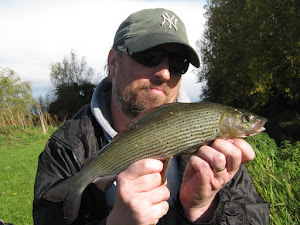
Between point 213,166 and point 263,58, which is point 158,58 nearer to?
point 213,166

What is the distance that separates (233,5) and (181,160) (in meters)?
28.3

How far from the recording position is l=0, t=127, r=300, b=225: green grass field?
4027 mm

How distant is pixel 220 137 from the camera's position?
204cm

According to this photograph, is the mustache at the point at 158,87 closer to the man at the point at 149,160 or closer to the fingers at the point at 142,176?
the man at the point at 149,160

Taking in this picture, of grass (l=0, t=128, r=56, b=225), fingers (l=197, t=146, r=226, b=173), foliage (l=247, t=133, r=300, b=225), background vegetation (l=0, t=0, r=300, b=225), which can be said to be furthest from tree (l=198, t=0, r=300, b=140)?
fingers (l=197, t=146, r=226, b=173)

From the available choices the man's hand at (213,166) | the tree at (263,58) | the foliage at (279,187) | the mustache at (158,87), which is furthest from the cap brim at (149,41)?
the tree at (263,58)

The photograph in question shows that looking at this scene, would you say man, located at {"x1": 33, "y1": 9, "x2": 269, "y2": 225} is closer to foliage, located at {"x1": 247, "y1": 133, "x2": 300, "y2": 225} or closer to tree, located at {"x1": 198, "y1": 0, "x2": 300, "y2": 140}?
A: foliage, located at {"x1": 247, "y1": 133, "x2": 300, "y2": 225}

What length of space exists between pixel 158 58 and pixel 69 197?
5.38 feet

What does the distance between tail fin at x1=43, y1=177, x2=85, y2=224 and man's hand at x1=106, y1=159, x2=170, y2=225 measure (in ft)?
1.55

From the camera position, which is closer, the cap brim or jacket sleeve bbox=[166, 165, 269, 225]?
jacket sleeve bbox=[166, 165, 269, 225]

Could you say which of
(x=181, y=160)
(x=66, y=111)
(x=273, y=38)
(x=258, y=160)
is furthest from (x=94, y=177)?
(x=66, y=111)

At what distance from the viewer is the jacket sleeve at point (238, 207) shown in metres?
2.18

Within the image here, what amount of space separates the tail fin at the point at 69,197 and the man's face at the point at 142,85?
110 cm

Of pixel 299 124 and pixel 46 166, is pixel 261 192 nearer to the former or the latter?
pixel 46 166
